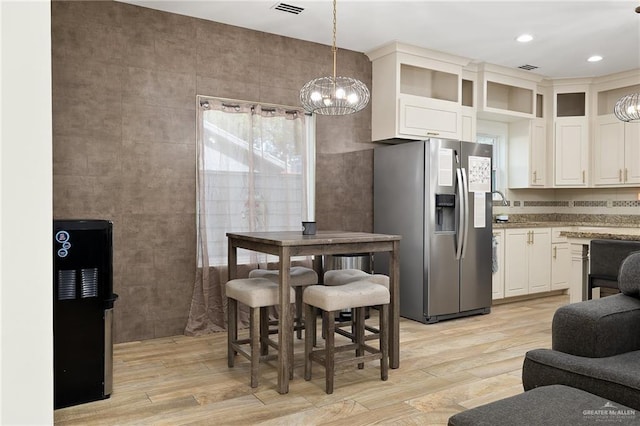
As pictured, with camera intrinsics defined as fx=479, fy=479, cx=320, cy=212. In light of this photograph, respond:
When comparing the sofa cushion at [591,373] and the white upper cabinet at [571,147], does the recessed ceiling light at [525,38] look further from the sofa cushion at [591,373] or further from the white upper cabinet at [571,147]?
the sofa cushion at [591,373]

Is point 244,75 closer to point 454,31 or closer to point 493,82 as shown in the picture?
point 454,31

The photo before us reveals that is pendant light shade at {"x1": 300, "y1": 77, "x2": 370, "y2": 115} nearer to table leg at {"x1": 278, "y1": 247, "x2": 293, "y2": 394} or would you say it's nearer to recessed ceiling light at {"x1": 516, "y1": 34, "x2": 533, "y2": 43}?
table leg at {"x1": 278, "y1": 247, "x2": 293, "y2": 394}

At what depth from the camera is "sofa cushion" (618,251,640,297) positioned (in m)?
2.08

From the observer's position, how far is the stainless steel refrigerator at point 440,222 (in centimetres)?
439

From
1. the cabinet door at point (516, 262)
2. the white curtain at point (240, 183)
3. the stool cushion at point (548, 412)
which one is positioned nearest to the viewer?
the stool cushion at point (548, 412)

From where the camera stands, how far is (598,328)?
6.07 ft

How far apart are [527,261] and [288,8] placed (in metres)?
3.80

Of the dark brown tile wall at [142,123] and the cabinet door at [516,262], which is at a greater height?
the dark brown tile wall at [142,123]

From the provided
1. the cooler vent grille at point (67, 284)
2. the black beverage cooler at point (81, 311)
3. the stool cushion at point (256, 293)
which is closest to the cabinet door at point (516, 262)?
the stool cushion at point (256, 293)

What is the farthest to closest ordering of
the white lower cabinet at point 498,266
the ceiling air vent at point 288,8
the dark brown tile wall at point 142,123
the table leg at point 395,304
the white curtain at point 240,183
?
the white lower cabinet at point 498,266 < the white curtain at point 240,183 < the ceiling air vent at point 288,8 < the dark brown tile wall at point 142,123 < the table leg at point 395,304

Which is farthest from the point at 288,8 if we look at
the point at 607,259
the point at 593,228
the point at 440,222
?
the point at 593,228

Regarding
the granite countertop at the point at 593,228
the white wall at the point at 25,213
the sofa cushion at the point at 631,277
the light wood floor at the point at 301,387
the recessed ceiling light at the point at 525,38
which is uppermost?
the recessed ceiling light at the point at 525,38

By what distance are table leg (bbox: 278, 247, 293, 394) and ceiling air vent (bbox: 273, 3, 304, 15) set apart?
6.92 feet

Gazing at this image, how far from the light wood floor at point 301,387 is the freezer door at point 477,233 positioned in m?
0.75
